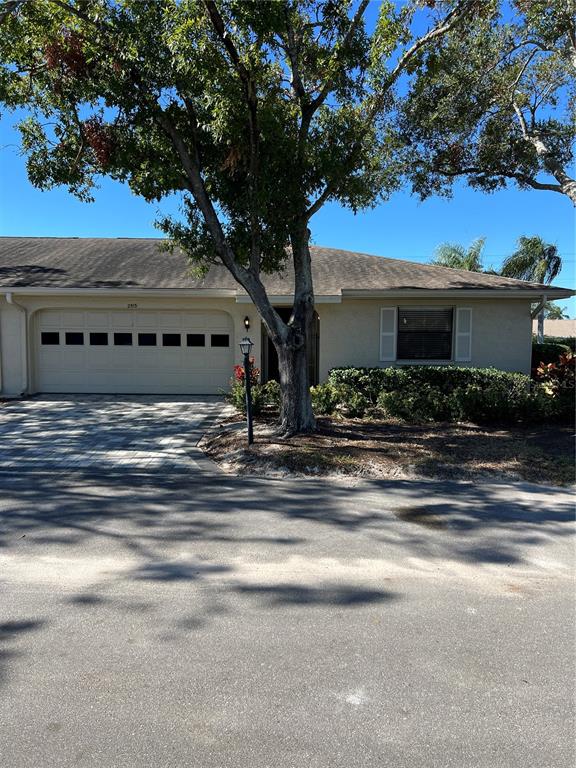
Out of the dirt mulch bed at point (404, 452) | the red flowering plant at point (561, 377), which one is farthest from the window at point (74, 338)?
the red flowering plant at point (561, 377)

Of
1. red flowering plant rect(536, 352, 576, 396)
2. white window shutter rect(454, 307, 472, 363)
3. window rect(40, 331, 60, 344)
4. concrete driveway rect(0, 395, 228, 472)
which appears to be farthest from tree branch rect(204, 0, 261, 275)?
window rect(40, 331, 60, 344)

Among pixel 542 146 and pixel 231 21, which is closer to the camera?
pixel 231 21

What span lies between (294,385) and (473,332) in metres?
6.23

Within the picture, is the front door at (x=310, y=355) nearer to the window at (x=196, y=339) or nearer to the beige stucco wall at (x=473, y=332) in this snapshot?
the beige stucco wall at (x=473, y=332)

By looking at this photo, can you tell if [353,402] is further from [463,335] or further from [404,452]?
[463,335]

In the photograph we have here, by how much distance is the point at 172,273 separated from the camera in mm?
13680

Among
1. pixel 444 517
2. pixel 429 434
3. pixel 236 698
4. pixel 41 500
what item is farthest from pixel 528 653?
pixel 429 434

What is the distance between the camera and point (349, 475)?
22.4 feet

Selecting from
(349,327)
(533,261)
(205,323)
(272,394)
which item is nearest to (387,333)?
(349,327)

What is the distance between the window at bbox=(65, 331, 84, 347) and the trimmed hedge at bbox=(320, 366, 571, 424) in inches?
257

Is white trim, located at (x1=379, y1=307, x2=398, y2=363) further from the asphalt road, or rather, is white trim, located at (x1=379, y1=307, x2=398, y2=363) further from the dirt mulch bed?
the asphalt road

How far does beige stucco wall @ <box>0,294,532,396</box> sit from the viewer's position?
12.7m

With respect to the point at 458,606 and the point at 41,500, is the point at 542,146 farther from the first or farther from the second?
the point at 41,500

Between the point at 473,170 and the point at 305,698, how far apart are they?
12.0 m
